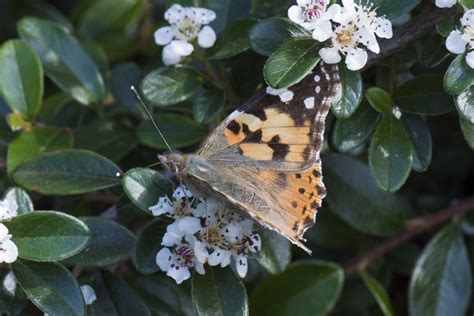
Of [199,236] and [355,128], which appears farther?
[355,128]

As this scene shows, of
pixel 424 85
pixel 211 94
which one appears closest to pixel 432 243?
pixel 424 85

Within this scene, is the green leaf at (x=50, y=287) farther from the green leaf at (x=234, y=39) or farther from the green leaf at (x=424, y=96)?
the green leaf at (x=424, y=96)

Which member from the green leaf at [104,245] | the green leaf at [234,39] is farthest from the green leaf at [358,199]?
Result: the green leaf at [104,245]

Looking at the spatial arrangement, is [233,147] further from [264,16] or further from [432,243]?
[432,243]

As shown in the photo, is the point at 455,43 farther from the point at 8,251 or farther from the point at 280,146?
the point at 8,251

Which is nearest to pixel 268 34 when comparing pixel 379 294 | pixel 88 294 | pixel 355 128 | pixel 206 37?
pixel 206 37

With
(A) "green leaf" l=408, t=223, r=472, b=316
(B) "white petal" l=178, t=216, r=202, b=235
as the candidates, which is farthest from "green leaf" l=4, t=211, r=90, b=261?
(A) "green leaf" l=408, t=223, r=472, b=316
